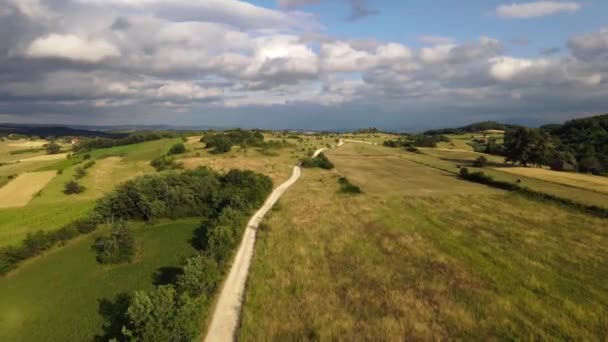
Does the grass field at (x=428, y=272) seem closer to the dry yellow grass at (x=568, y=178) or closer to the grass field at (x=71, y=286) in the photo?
the grass field at (x=71, y=286)

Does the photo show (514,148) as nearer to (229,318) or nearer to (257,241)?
(257,241)

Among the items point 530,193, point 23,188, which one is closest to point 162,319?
point 530,193

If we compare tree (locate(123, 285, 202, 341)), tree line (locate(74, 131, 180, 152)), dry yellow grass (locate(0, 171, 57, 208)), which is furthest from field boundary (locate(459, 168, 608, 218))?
tree line (locate(74, 131, 180, 152))

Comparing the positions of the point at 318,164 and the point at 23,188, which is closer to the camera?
the point at 23,188

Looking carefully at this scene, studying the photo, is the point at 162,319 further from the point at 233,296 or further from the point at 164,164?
the point at 164,164

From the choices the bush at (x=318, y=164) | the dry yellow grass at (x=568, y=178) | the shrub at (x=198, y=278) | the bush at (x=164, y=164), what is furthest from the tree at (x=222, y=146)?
the shrub at (x=198, y=278)

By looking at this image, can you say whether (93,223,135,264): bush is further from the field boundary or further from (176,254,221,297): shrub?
the field boundary
